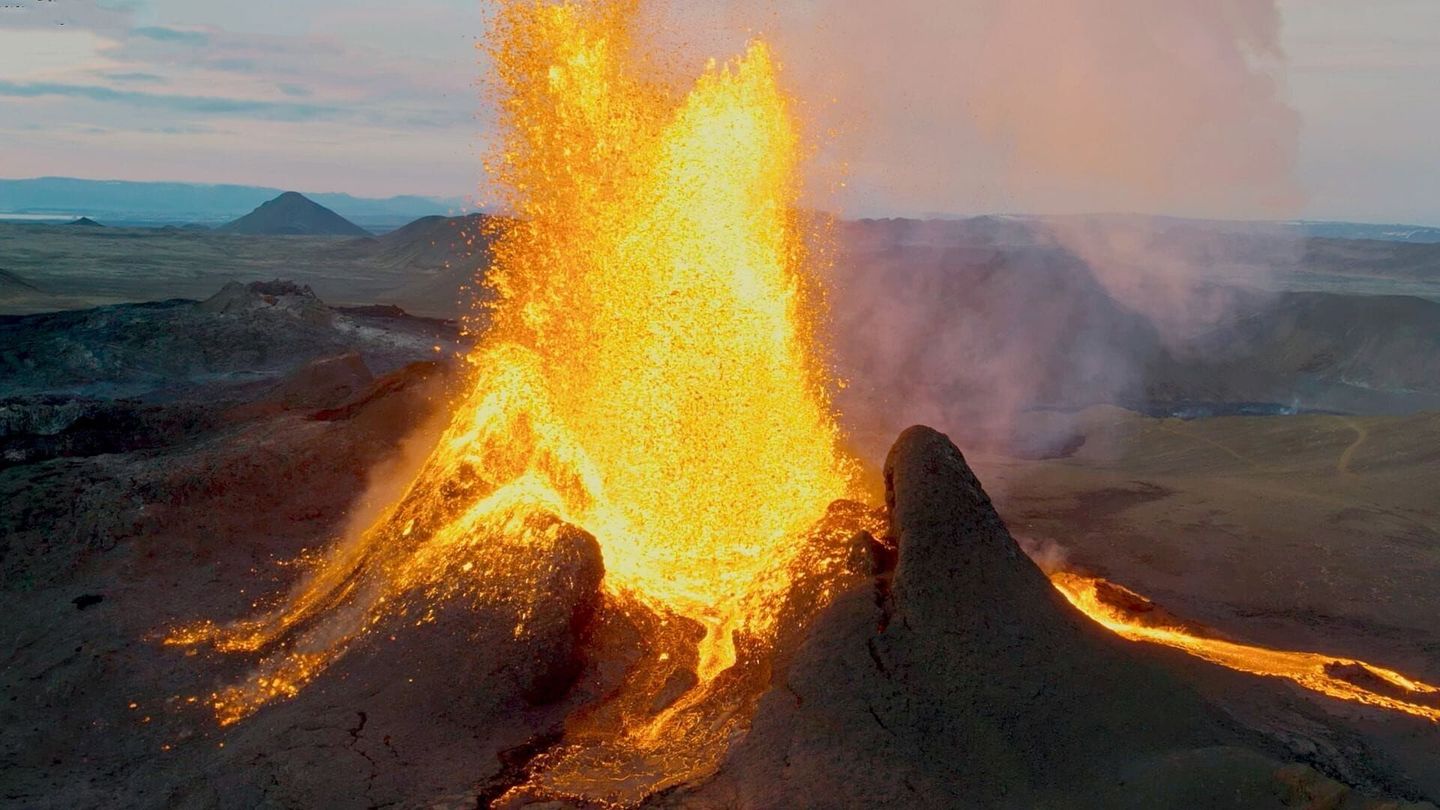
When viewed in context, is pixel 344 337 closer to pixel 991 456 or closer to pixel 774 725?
pixel 991 456

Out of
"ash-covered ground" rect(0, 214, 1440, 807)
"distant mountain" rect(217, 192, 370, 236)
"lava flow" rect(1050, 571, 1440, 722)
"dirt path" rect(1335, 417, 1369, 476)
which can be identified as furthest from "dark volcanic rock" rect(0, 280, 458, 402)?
"distant mountain" rect(217, 192, 370, 236)

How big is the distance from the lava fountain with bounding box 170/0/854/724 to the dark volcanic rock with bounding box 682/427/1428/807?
1.28 metres

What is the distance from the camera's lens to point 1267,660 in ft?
36.2

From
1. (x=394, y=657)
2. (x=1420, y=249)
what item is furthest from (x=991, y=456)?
(x=1420, y=249)

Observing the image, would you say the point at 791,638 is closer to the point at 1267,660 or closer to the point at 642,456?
the point at 642,456

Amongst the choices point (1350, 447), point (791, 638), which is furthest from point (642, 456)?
point (1350, 447)

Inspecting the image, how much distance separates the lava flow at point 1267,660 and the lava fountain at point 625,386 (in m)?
3.67

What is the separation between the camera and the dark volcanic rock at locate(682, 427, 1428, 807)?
708 cm

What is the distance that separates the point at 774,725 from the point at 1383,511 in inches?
668

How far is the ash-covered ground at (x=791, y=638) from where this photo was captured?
7.59 meters

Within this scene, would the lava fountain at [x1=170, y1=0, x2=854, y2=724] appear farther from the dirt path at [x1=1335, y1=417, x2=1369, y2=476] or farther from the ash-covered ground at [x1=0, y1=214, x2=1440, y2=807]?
the dirt path at [x1=1335, y1=417, x2=1369, y2=476]

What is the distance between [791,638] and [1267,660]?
6191mm

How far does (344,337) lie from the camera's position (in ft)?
103

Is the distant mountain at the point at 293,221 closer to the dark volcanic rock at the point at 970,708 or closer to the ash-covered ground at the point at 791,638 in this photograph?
the ash-covered ground at the point at 791,638
